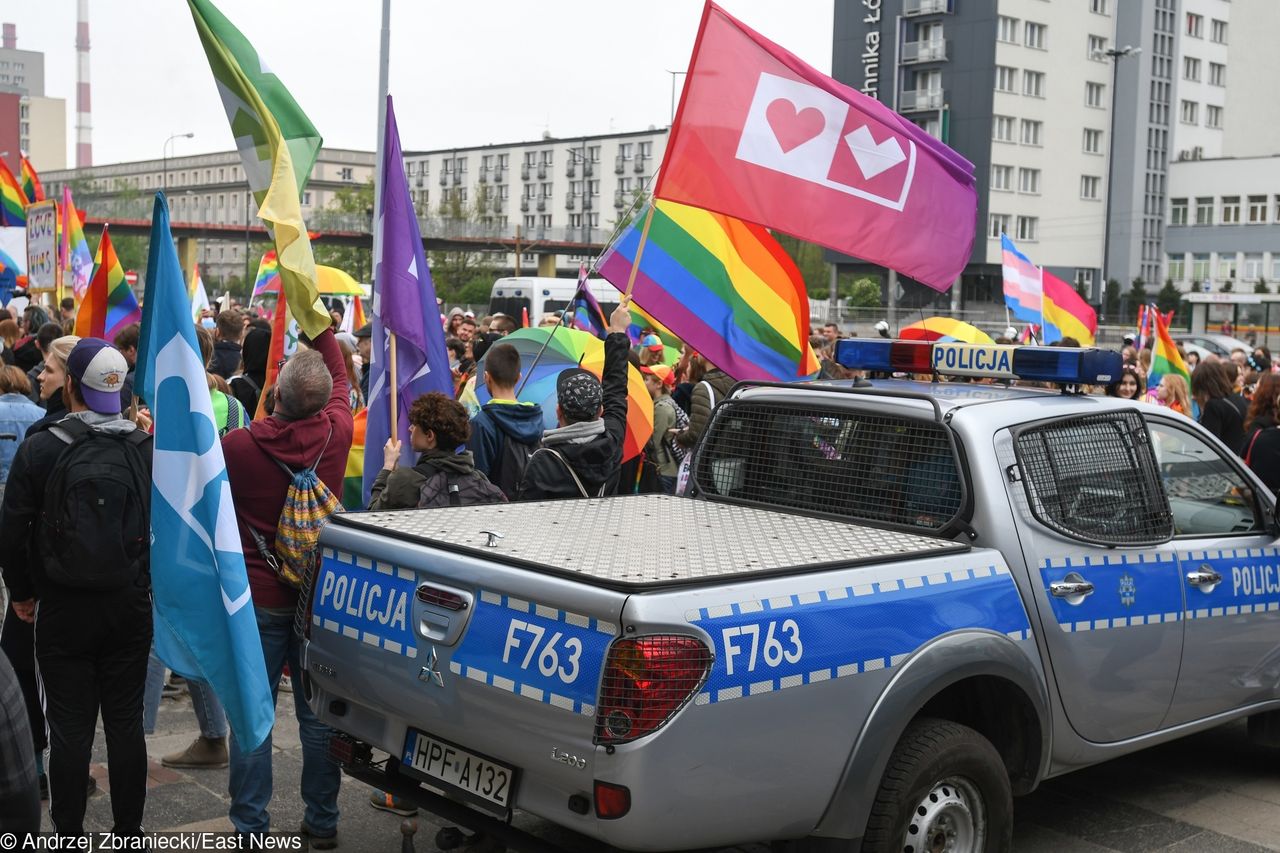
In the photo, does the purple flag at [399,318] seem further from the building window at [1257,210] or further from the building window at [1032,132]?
the building window at [1257,210]

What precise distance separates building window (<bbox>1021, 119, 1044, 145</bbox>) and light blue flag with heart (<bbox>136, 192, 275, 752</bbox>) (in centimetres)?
7871

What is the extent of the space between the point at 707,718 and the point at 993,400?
6.99 feet

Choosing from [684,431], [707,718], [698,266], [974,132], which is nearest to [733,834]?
[707,718]

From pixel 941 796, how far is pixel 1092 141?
83700mm

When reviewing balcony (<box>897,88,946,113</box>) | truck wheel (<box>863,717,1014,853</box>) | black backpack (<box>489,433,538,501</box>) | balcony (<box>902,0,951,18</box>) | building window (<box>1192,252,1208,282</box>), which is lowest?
truck wheel (<box>863,717,1014,853</box>)

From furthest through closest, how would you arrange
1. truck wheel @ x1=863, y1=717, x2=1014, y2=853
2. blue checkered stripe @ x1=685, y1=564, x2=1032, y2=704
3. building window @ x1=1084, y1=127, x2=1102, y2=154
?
1. building window @ x1=1084, y1=127, x2=1102, y2=154
2. truck wheel @ x1=863, y1=717, x2=1014, y2=853
3. blue checkered stripe @ x1=685, y1=564, x2=1032, y2=704

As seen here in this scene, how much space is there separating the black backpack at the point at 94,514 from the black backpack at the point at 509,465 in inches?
89.8

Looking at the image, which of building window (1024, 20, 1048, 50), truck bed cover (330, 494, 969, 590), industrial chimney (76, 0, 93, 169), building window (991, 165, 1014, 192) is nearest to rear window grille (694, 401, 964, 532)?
truck bed cover (330, 494, 969, 590)

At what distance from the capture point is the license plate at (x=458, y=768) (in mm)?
3982

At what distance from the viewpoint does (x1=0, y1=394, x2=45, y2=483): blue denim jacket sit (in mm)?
6793

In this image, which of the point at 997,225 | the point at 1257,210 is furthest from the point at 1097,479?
the point at 1257,210

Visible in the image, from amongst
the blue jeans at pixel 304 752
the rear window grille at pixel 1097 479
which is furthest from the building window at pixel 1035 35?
the blue jeans at pixel 304 752

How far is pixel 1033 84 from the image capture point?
7725 centimetres

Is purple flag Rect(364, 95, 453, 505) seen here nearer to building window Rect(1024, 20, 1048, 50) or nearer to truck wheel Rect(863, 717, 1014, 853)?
truck wheel Rect(863, 717, 1014, 853)
